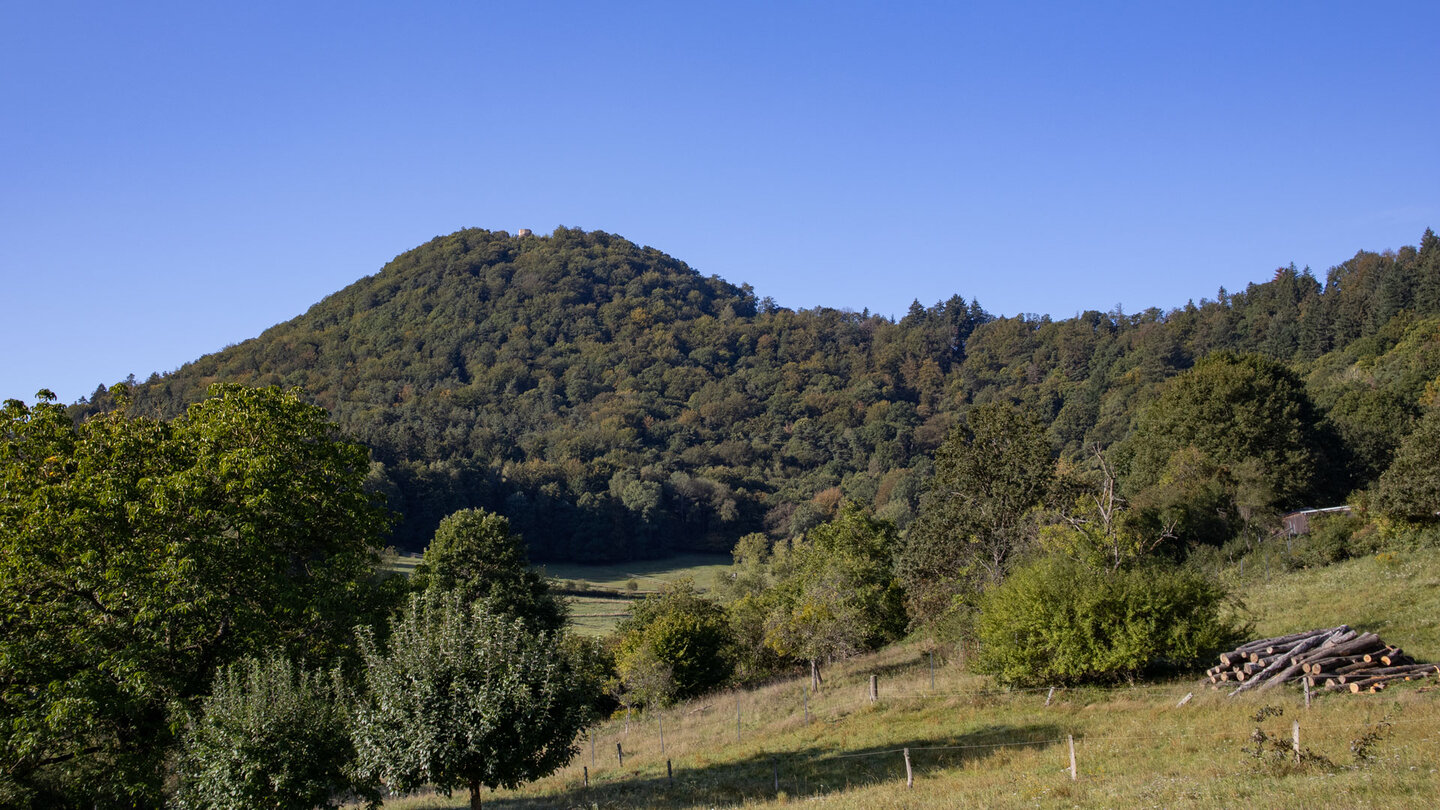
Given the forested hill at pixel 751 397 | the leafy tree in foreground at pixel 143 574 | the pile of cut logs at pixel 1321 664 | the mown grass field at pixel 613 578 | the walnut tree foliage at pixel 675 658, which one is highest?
the forested hill at pixel 751 397

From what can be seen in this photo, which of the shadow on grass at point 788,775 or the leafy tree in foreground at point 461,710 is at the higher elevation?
the leafy tree in foreground at point 461,710

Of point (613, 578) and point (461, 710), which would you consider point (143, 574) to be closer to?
point (461, 710)

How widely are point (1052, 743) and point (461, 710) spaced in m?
12.7

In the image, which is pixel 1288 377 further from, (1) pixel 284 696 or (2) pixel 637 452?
(2) pixel 637 452

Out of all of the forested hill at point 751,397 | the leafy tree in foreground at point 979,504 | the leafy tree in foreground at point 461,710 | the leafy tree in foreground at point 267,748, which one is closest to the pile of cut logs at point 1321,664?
the leafy tree in foreground at point 979,504

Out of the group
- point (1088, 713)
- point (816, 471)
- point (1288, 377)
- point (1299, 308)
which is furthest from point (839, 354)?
point (1088, 713)

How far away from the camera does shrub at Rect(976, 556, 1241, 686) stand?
23797 millimetres

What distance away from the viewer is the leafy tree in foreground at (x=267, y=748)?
14.9 meters

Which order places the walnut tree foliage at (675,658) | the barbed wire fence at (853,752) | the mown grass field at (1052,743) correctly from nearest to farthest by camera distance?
1. the mown grass field at (1052,743)
2. the barbed wire fence at (853,752)
3. the walnut tree foliage at (675,658)

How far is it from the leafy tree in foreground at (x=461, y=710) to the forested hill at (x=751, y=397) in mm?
53679

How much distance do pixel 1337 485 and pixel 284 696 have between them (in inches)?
2261

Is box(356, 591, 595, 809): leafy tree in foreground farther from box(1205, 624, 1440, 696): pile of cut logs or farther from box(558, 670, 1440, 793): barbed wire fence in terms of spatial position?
box(1205, 624, 1440, 696): pile of cut logs

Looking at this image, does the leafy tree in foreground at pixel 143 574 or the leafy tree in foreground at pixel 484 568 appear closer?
the leafy tree in foreground at pixel 143 574

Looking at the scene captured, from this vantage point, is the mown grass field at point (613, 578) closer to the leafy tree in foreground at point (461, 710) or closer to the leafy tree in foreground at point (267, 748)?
the leafy tree in foreground at point (267, 748)
